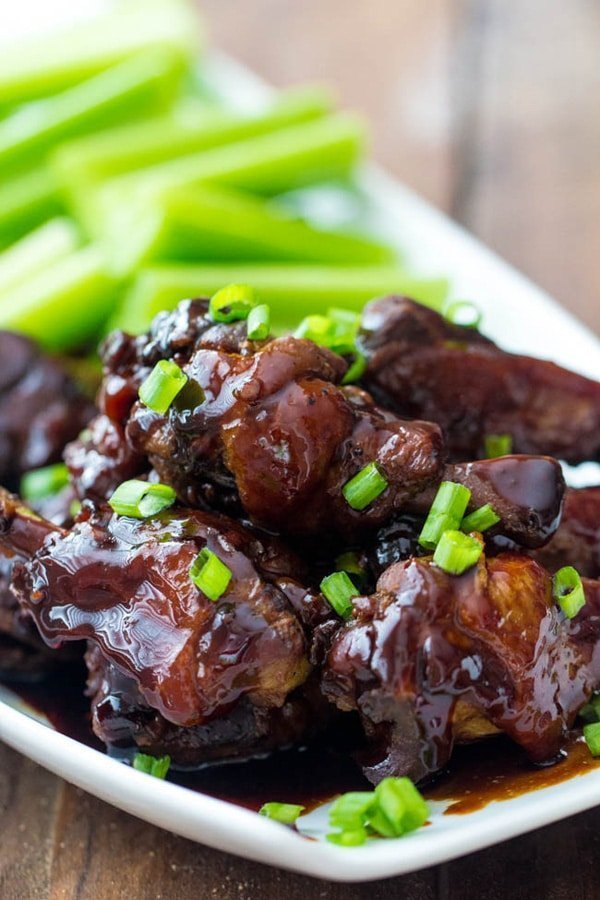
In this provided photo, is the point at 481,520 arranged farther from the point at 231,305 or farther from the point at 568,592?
the point at 231,305

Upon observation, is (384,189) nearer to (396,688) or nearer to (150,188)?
(150,188)

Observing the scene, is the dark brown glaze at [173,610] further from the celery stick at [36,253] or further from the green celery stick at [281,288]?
the celery stick at [36,253]

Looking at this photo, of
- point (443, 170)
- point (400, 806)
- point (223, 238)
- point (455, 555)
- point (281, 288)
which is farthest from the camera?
point (443, 170)

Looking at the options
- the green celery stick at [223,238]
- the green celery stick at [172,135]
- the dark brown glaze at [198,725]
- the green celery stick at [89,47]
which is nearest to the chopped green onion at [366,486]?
the dark brown glaze at [198,725]

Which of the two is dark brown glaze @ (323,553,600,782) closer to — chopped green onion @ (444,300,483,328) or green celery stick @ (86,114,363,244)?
chopped green onion @ (444,300,483,328)

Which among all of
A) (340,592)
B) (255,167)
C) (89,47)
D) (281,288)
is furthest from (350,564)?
(89,47)
